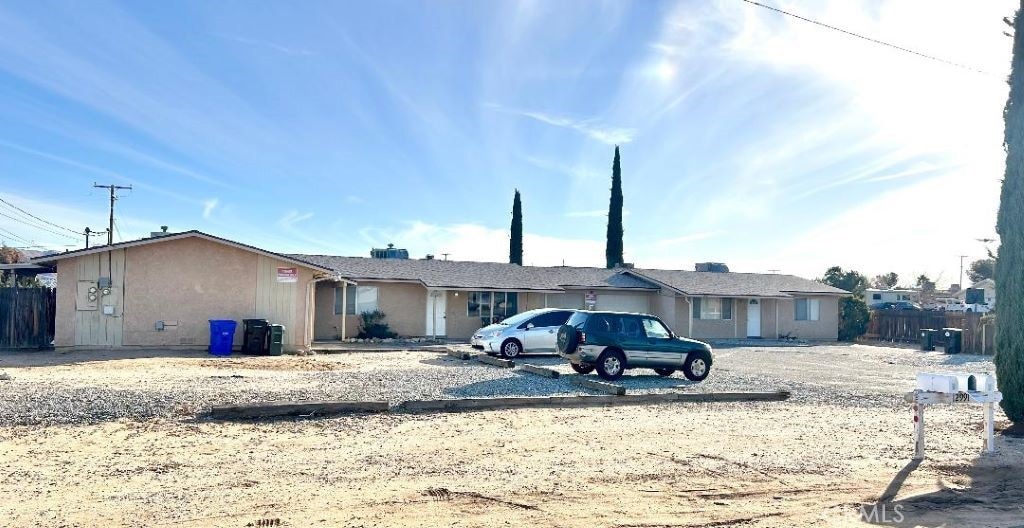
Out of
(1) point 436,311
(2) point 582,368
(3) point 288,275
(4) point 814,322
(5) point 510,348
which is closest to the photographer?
(2) point 582,368

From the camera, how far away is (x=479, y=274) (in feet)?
105

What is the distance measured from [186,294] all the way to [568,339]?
11893mm

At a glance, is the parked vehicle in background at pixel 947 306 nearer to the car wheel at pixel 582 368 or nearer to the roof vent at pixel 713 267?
the roof vent at pixel 713 267

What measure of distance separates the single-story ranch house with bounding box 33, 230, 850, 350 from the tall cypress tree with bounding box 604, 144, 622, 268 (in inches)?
317

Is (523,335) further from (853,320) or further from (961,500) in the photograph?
(853,320)

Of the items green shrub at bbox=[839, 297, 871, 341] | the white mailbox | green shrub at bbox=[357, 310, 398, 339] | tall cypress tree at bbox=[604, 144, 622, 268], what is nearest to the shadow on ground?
the white mailbox

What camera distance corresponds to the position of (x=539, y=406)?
11.4 metres

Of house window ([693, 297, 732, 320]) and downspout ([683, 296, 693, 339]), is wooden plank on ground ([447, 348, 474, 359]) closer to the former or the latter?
downspout ([683, 296, 693, 339])

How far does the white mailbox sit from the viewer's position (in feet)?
27.9

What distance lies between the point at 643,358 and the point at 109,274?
49.3 ft

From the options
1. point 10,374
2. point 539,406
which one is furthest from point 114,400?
point 539,406

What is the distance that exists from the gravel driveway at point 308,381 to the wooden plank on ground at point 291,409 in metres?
0.52

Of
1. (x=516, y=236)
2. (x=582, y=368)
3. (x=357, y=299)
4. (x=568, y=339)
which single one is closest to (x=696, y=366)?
(x=582, y=368)

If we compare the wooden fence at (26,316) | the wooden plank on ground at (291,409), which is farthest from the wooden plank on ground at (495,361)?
the wooden fence at (26,316)
